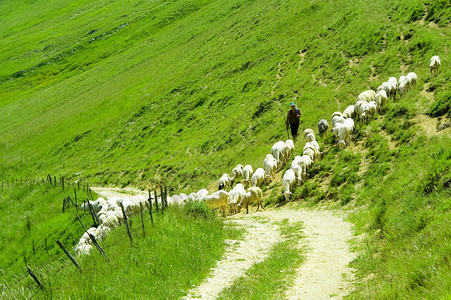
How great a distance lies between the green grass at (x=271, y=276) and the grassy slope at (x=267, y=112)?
1957 millimetres

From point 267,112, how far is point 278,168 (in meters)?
12.0

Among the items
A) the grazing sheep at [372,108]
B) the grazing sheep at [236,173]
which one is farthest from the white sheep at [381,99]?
the grazing sheep at [236,173]

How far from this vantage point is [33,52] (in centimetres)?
12362

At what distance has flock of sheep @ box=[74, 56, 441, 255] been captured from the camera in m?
19.1

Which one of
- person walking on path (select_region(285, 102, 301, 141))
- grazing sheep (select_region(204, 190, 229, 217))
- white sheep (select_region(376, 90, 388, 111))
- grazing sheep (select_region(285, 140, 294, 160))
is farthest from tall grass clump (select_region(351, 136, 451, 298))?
person walking on path (select_region(285, 102, 301, 141))

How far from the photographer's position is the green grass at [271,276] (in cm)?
876

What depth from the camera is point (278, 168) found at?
22672 mm

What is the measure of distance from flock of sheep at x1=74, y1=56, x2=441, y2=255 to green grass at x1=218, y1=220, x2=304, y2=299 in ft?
23.6

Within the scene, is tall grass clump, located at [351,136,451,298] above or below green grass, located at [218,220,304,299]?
above

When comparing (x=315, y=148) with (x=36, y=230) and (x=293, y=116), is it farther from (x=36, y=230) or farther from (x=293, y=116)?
(x=36, y=230)

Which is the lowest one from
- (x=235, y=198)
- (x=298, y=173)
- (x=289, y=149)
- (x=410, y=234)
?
(x=235, y=198)

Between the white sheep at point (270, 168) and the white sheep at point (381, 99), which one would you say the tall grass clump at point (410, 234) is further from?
the white sheep at point (270, 168)

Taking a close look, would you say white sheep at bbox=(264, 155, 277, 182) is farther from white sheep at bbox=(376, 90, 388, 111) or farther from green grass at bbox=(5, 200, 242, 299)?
green grass at bbox=(5, 200, 242, 299)

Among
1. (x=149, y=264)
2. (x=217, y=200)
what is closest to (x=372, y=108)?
(x=217, y=200)
